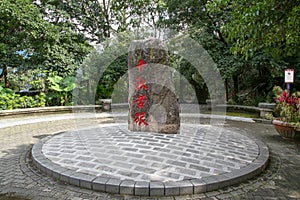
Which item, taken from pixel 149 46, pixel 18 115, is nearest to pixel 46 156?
pixel 149 46

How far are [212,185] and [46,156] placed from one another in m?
3.20

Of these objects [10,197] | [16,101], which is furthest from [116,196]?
[16,101]

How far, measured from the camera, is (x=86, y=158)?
13.1 feet

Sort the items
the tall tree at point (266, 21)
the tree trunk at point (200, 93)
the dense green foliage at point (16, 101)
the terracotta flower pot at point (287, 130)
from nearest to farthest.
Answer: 1. the tall tree at point (266, 21)
2. the terracotta flower pot at point (287, 130)
3. the dense green foliage at point (16, 101)
4. the tree trunk at point (200, 93)

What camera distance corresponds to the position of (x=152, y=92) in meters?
5.48

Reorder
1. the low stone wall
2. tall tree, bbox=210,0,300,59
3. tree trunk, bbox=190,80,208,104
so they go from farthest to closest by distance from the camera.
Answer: tree trunk, bbox=190,80,208,104 < the low stone wall < tall tree, bbox=210,0,300,59

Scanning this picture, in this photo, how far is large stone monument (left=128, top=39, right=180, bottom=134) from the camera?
17.8 ft

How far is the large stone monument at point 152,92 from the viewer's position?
542cm

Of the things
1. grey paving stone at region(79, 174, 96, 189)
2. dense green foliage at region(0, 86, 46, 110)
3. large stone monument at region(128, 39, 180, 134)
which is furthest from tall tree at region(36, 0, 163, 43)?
grey paving stone at region(79, 174, 96, 189)

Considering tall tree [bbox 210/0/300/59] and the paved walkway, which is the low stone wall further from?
tall tree [bbox 210/0/300/59]

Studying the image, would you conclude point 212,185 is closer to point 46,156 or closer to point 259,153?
point 259,153

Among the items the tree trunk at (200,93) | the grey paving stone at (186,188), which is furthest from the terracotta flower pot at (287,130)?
the tree trunk at (200,93)

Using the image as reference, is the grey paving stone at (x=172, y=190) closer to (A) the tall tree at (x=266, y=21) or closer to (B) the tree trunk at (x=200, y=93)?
(A) the tall tree at (x=266, y=21)

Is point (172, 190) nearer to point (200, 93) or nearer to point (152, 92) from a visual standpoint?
point (152, 92)
